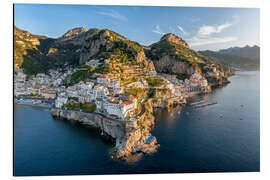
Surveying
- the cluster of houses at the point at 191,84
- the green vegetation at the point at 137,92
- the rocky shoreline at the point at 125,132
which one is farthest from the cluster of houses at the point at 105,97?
the cluster of houses at the point at 191,84

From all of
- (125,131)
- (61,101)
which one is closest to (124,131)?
(125,131)

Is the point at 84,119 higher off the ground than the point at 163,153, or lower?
higher

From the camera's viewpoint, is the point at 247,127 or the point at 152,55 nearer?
the point at 247,127

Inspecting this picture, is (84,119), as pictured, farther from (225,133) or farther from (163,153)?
(225,133)

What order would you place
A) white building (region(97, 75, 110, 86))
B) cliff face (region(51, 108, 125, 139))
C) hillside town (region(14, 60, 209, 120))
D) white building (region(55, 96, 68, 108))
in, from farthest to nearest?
white building (region(97, 75, 110, 86)) → white building (region(55, 96, 68, 108)) → hillside town (region(14, 60, 209, 120)) → cliff face (region(51, 108, 125, 139))

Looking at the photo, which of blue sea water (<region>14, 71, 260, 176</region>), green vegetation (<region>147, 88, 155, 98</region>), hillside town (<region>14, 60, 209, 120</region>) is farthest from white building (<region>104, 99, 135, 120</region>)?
green vegetation (<region>147, 88, 155, 98</region>)

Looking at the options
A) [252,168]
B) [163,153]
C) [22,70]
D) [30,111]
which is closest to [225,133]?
[252,168]

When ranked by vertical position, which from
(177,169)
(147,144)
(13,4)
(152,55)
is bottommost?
(177,169)

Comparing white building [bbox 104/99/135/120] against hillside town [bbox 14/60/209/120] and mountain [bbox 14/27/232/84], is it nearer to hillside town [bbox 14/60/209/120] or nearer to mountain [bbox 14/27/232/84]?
hillside town [bbox 14/60/209/120]

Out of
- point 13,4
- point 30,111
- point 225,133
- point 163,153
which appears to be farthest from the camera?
point 30,111
